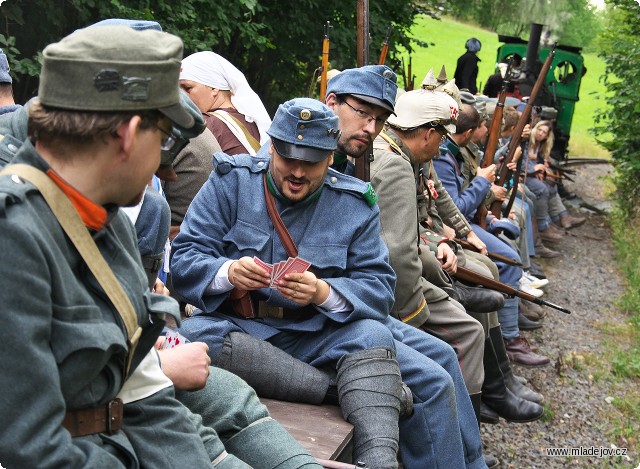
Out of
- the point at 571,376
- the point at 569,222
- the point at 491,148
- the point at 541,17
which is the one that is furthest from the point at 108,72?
the point at 541,17

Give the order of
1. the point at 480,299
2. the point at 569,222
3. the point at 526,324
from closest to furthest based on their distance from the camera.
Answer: the point at 480,299 → the point at 526,324 → the point at 569,222

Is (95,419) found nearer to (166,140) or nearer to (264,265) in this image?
(166,140)

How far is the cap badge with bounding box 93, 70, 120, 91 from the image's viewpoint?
6.26ft

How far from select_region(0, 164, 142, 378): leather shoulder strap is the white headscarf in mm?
3479

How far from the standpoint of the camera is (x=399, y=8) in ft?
35.0

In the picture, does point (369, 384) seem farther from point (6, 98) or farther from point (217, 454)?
point (6, 98)

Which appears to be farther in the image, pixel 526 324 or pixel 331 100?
pixel 526 324

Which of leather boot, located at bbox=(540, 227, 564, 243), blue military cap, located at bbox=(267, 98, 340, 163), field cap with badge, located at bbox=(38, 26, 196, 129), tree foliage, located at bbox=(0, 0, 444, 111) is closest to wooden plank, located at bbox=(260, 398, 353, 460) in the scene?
blue military cap, located at bbox=(267, 98, 340, 163)

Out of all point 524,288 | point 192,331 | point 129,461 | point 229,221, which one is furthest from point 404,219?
point 524,288

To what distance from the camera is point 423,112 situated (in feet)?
17.8

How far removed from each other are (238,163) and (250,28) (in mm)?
4205

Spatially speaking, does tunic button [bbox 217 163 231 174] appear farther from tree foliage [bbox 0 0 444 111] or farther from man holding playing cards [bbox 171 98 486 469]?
tree foliage [bbox 0 0 444 111]

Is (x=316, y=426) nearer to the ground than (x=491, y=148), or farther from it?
farther from it

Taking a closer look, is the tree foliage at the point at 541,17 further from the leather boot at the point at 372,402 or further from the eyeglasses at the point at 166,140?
the eyeglasses at the point at 166,140
